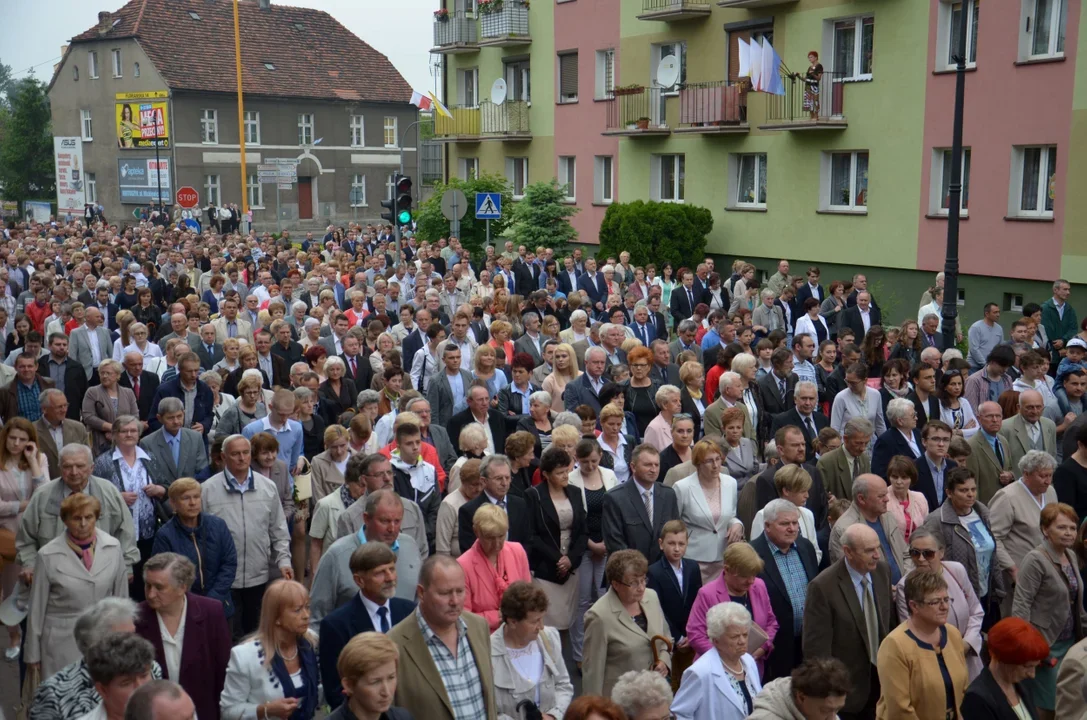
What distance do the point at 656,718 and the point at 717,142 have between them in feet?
Result: 85.1

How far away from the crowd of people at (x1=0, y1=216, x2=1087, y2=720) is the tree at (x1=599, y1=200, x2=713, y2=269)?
1430 cm

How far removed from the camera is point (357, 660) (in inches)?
180

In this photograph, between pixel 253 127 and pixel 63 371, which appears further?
pixel 253 127

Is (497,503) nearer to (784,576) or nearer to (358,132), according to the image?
(784,576)

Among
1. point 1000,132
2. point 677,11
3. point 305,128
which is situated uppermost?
point 677,11

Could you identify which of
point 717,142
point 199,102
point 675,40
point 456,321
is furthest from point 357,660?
point 199,102

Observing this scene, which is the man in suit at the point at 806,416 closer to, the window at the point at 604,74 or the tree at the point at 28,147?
the window at the point at 604,74

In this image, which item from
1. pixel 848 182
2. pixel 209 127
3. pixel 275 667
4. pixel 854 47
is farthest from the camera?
pixel 209 127

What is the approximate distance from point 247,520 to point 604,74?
28.5 metres

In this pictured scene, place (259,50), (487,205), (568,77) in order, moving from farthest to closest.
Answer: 1. (259,50)
2. (568,77)
3. (487,205)

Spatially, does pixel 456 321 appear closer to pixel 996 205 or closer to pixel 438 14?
pixel 996 205

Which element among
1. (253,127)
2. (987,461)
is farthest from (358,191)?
(987,461)

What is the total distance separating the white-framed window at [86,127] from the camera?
65750 millimetres

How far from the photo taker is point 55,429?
9.52 meters
